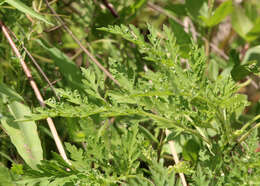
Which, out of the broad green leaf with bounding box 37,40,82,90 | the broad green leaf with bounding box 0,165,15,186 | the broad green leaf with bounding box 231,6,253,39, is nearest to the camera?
the broad green leaf with bounding box 0,165,15,186

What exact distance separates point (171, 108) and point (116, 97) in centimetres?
12

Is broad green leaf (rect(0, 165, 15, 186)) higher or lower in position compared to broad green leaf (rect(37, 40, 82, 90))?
lower

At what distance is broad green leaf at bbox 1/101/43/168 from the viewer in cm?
84

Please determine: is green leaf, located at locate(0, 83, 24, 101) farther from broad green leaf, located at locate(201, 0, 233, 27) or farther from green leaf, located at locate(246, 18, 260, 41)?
green leaf, located at locate(246, 18, 260, 41)

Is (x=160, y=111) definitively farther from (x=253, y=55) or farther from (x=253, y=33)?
(x=253, y=33)

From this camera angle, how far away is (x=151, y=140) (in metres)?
1.00

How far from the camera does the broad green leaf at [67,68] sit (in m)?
1.06

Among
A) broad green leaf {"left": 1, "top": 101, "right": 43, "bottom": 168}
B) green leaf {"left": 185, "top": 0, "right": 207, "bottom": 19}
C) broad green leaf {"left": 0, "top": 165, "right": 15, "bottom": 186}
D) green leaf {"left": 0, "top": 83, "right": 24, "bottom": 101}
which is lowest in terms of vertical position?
broad green leaf {"left": 0, "top": 165, "right": 15, "bottom": 186}

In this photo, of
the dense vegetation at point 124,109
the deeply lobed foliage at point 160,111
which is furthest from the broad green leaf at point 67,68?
the deeply lobed foliage at point 160,111

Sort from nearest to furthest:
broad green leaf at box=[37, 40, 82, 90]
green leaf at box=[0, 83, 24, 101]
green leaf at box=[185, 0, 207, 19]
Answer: green leaf at box=[0, 83, 24, 101], broad green leaf at box=[37, 40, 82, 90], green leaf at box=[185, 0, 207, 19]

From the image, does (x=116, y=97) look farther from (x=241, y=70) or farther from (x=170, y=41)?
(x=241, y=70)

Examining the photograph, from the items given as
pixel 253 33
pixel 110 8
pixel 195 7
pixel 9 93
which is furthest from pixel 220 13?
pixel 9 93

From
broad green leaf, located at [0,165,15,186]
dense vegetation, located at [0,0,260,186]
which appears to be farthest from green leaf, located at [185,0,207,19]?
broad green leaf, located at [0,165,15,186]

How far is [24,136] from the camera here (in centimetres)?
87
